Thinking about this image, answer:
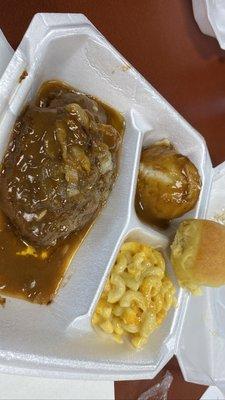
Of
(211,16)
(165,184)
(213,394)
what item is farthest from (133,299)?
(211,16)

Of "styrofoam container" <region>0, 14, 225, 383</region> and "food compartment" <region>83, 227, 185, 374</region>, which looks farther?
"food compartment" <region>83, 227, 185, 374</region>

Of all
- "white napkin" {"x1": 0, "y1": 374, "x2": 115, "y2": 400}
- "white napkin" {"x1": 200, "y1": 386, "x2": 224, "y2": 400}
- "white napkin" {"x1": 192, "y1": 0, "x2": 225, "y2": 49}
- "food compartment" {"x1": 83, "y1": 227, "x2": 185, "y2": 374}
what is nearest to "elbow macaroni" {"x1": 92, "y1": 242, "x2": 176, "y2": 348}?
"food compartment" {"x1": 83, "y1": 227, "x2": 185, "y2": 374}

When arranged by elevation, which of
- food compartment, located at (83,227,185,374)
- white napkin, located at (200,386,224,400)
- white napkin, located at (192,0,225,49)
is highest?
white napkin, located at (192,0,225,49)

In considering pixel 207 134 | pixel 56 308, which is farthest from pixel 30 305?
pixel 207 134

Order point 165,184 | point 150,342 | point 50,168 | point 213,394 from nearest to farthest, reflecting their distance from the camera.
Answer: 1. point 50,168
2. point 165,184
3. point 150,342
4. point 213,394

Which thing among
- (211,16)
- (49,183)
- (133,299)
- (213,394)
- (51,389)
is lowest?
(213,394)

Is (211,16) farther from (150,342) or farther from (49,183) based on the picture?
(150,342)

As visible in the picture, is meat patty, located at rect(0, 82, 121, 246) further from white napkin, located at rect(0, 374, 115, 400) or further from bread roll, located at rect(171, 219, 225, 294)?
white napkin, located at rect(0, 374, 115, 400)
